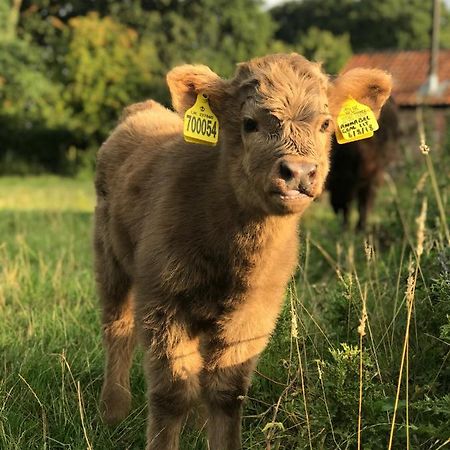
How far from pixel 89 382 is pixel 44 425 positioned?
0.87 metres

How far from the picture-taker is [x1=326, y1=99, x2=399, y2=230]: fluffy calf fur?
864cm

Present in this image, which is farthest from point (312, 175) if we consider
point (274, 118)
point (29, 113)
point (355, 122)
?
point (29, 113)

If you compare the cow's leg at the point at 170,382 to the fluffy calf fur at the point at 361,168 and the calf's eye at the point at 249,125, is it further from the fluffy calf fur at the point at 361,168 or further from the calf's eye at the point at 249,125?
the fluffy calf fur at the point at 361,168

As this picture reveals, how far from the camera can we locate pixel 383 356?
3607 millimetres

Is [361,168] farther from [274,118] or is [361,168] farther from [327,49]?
[327,49]

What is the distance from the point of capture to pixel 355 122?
3213mm

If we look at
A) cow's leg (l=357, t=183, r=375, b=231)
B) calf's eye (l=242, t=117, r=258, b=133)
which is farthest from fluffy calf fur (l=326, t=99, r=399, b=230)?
calf's eye (l=242, t=117, r=258, b=133)

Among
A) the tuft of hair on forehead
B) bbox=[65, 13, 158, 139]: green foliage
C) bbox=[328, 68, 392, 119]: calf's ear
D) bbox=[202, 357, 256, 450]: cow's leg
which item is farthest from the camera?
bbox=[65, 13, 158, 139]: green foliage

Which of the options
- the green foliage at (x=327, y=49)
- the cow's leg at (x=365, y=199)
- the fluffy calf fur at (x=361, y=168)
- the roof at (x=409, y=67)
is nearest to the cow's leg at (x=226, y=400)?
the fluffy calf fur at (x=361, y=168)

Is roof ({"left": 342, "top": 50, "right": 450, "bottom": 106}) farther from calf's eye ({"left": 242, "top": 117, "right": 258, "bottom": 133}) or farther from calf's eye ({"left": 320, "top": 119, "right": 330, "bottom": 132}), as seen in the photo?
calf's eye ({"left": 242, "top": 117, "right": 258, "bottom": 133})

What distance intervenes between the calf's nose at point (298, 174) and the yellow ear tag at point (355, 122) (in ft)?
2.59

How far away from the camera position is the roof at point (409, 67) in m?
23.6

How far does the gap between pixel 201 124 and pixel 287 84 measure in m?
0.42

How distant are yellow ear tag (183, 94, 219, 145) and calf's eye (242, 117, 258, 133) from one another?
0.20 m
